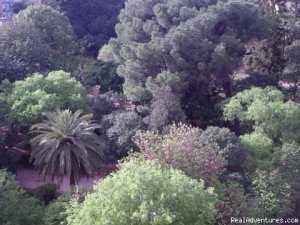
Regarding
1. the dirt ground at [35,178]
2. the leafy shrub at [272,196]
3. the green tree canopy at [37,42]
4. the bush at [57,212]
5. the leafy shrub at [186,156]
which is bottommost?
the dirt ground at [35,178]

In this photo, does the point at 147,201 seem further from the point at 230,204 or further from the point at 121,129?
the point at 121,129

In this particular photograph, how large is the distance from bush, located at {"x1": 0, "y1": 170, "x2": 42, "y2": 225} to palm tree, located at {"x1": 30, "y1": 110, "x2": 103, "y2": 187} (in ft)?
7.01

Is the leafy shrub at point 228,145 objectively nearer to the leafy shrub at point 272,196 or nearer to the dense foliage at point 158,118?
the dense foliage at point 158,118

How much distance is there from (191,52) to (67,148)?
13338 mm

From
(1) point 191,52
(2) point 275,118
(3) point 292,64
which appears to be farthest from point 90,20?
(2) point 275,118

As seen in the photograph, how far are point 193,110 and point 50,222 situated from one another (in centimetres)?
1530

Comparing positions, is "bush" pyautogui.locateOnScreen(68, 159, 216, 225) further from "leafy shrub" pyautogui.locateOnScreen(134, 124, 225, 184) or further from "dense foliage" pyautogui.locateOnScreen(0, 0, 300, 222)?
"leafy shrub" pyautogui.locateOnScreen(134, 124, 225, 184)

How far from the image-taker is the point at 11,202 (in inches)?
754

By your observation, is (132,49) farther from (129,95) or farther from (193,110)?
(193,110)

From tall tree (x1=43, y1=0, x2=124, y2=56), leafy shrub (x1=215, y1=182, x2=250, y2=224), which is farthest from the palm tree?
tall tree (x1=43, y1=0, x2=124, y2=56)

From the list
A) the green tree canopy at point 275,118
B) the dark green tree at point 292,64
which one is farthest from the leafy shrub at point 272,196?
the dark green tree at point 292,64

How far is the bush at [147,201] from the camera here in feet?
48.5

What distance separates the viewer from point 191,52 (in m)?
31.7

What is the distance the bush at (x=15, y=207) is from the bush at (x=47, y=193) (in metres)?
2.73
